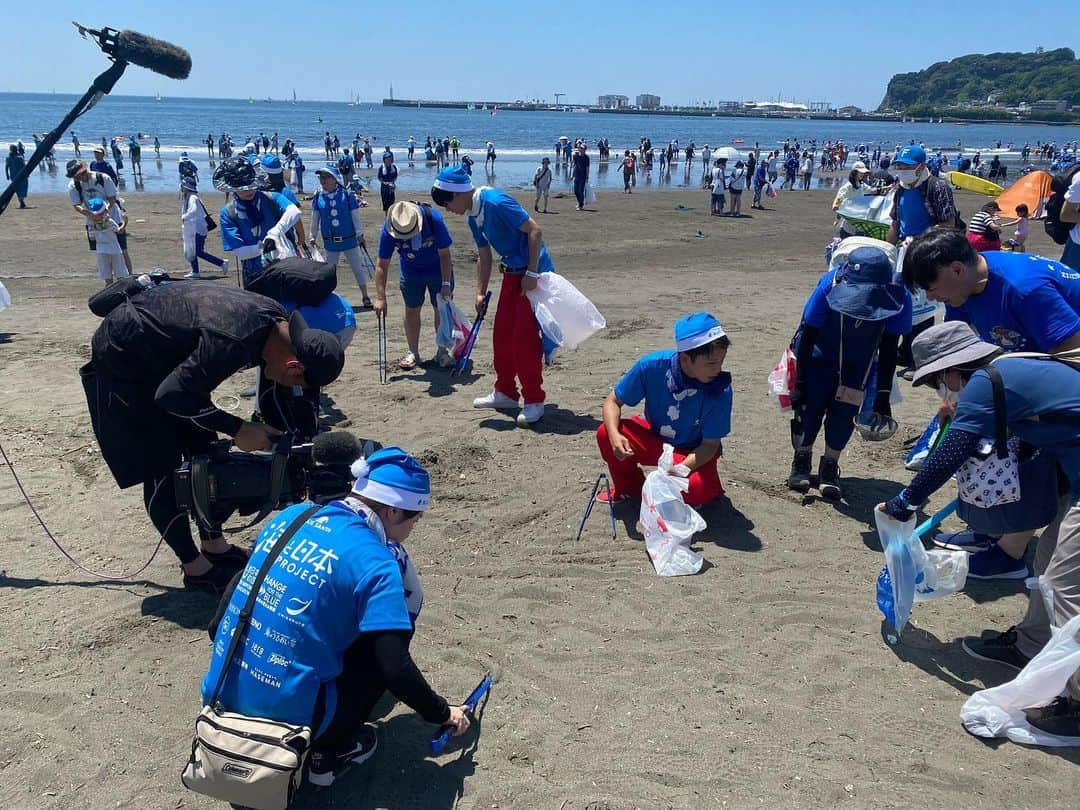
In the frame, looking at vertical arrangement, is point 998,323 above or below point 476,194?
below

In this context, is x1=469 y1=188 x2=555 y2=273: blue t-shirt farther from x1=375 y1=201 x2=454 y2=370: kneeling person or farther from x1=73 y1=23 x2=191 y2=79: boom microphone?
x1=73 y1=23 x2=191 y2=79: boom microphone

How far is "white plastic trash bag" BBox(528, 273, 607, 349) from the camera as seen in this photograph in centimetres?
575

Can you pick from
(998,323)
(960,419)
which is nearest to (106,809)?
(960,419)

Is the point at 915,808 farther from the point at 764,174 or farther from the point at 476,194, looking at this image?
the point at 764,174

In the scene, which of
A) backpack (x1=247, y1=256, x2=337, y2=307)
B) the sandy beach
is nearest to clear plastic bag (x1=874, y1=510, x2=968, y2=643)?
the sandy beach

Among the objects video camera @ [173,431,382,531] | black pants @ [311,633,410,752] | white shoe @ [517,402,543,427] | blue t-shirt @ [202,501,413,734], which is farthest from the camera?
white shoe @ [517,402,543,427]

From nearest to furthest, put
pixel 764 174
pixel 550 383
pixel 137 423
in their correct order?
pixel 137 423 < pixel 550 383 < pixel 764 174

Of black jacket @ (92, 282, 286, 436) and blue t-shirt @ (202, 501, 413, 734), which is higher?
black jacket @ (92, 282, 286, 436)

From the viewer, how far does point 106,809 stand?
261 cm

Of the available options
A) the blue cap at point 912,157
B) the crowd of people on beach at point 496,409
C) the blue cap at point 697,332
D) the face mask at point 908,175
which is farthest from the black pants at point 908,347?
the blue cap at point 697,332

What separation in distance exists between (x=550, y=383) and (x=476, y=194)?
6.62 ft

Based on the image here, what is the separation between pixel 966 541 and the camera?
14.1ft

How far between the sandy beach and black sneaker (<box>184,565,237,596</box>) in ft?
0.31

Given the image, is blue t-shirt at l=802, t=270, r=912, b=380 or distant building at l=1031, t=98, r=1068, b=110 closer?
blue t-shirt at l=802, t=270, r=912, b=380
